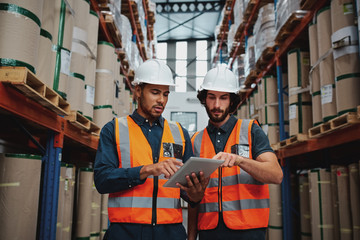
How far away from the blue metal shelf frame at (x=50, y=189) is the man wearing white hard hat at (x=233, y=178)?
140 cm

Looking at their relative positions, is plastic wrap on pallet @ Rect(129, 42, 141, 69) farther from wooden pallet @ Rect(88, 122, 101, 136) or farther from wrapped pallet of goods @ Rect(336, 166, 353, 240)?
wrapped pallet of goods @ Rect(336, 166, 353, 240)

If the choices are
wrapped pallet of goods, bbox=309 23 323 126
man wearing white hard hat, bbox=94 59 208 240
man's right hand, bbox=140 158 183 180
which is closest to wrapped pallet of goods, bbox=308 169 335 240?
wrapped pallet of goods, bbox=309 23 323 126

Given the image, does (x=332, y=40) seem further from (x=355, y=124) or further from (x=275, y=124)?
(x=275, y=124)

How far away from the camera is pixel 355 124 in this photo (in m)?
3.27

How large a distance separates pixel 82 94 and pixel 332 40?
2.99 meters

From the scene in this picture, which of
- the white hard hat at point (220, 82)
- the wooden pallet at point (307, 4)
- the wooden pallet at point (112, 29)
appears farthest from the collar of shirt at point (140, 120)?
the wooden pallet at point (112, 29)

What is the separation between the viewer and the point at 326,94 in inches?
153

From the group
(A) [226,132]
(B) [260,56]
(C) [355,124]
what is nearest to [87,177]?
(A) [226,132]

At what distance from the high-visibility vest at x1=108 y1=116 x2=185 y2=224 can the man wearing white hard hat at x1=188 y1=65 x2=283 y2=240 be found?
0.43 meters

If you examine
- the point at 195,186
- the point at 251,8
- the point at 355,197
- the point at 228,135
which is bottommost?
the point at 355,197

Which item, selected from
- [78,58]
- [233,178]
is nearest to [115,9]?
[78,58]

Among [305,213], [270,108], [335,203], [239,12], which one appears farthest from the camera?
[239,12]

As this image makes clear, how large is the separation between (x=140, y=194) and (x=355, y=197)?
2.75m

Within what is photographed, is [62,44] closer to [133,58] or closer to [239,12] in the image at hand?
[133,58]
